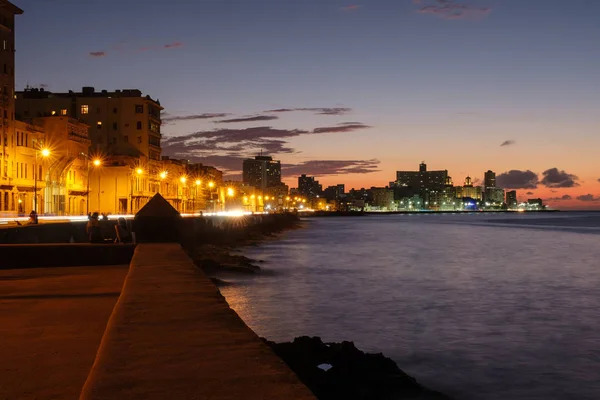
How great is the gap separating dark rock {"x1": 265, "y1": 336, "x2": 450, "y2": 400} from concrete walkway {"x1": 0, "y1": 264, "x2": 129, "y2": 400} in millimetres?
4479

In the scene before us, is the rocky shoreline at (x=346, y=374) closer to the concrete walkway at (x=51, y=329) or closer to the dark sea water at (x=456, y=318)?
the dark sea water at (x=456, y=318)

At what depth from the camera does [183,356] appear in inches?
246

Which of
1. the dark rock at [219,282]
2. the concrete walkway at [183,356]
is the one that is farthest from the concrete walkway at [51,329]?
the dark rock at [219,282]

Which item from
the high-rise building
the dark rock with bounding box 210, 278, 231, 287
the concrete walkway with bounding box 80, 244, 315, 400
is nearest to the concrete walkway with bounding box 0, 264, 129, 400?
the concrete walkway with bounding box 80, 244, 315, 400

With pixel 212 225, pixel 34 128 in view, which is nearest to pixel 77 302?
pixel 212 225

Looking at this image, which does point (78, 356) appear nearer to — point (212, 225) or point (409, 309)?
point (409, 309)

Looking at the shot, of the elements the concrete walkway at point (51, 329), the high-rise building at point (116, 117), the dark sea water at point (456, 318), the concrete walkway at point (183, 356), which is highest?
the high-rise building at point (116, 117)

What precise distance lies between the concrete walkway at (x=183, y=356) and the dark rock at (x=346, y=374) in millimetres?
4892

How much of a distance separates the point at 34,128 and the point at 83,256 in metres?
67.0

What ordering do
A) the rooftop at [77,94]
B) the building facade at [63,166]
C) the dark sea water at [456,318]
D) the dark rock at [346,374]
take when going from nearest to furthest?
the dark rock at [346,374], the dark sea water at [456,318], the building facade at [63,166], the rooftop at [77,94]

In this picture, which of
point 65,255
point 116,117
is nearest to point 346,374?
point 65,255

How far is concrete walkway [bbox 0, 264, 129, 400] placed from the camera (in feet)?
25.2

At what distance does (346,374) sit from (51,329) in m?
6.99

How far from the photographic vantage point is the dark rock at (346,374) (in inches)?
559
